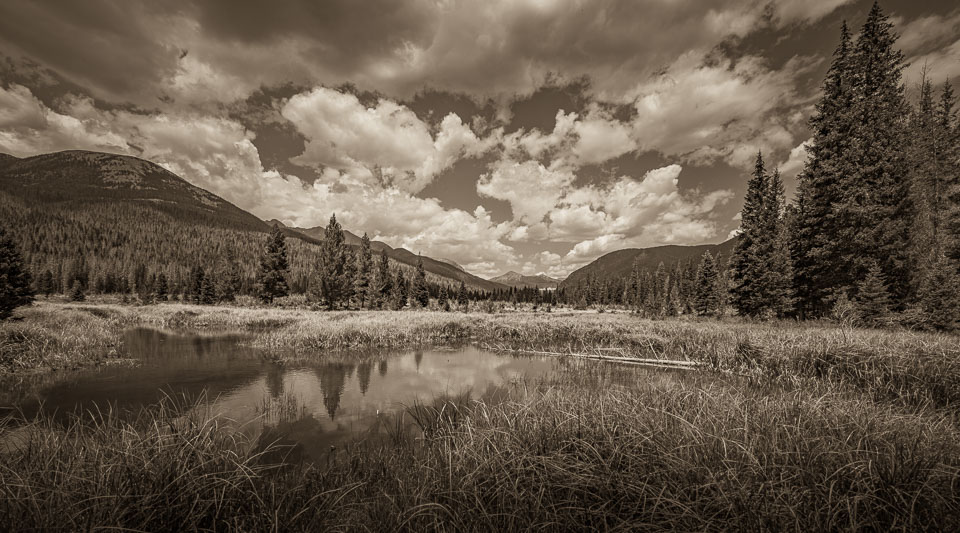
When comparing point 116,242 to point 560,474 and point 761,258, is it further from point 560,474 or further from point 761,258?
point 761,258

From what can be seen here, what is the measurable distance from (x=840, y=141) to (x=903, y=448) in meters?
25.2

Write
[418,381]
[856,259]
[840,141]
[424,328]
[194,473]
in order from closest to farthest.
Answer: [194,473] < [418,381] < [856,259] < [840,141] < [424,328]

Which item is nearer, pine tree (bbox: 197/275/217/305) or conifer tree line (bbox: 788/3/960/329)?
conifer tree line (bbox: 788/3/960/329)

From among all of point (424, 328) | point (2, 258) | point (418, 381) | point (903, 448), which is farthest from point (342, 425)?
point (2, 258)

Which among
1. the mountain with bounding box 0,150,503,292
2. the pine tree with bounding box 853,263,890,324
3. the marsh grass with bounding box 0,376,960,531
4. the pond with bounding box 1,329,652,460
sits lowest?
the pond with bounding box 1,329,652,460

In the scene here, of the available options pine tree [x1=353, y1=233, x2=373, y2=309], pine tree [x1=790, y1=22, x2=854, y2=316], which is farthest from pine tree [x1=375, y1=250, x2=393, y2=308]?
pine tree [x1=790, y1=22, x2=854, y2=316]

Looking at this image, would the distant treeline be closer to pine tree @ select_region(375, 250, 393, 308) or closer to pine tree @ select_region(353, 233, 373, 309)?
pine tree @ select_region(375, 250, 393, 308)

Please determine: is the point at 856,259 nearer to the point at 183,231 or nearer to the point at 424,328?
the point at 424,328

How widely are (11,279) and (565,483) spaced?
3040cm

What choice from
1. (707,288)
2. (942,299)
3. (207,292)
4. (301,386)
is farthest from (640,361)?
(207,292)

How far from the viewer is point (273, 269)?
152ft

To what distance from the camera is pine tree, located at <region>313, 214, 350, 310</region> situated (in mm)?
45406

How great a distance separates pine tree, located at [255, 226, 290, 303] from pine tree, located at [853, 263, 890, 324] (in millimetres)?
54275

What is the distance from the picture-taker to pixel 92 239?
130 meters
